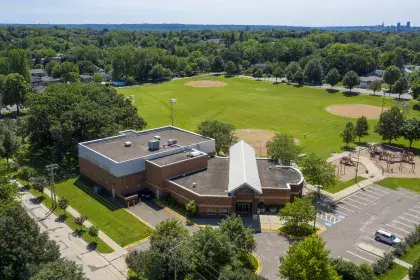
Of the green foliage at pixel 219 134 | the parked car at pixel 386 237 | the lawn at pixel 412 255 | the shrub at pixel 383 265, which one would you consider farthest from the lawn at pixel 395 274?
the green foliage at pixel 219 134

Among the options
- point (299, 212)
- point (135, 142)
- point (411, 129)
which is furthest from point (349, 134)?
point (135, 142)

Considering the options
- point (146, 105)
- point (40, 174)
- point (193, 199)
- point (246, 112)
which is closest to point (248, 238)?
point (193, 199)

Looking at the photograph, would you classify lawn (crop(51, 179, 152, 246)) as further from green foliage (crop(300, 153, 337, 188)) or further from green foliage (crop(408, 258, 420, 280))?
green foliage (crop(408, 258, 420, 280))

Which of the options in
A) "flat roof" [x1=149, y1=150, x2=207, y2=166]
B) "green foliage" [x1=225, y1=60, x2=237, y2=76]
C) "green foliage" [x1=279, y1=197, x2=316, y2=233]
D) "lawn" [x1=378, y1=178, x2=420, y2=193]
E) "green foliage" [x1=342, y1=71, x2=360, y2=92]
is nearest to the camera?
"green foliage" [x1=279, y1=197, x2=316, y2=233]

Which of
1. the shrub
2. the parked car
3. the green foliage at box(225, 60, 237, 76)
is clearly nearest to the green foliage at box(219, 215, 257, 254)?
the shrub

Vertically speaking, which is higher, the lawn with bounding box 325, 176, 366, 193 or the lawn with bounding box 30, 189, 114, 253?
the lawn with bounding box 325, 176, 366, 193

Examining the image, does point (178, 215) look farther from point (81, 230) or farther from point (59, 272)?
point (59, 272)
